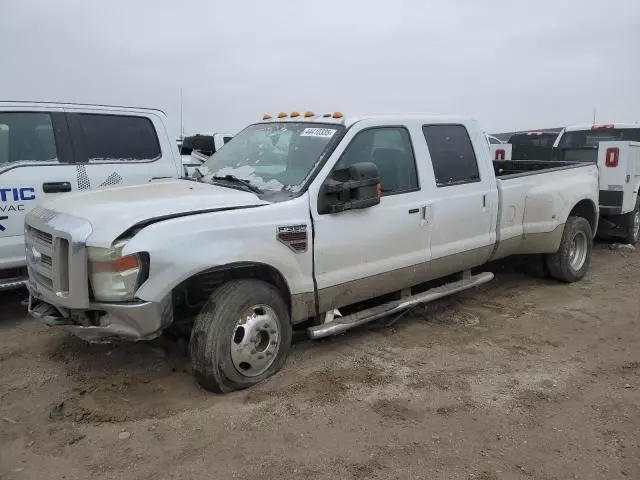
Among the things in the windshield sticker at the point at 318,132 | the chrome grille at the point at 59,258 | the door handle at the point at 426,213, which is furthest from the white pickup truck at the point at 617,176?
the chrome grille at the point at 59,258

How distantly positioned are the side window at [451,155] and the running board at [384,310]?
969 millimetres

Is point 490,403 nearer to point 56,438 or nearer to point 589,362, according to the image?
point 589,362

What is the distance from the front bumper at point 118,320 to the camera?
133 inches

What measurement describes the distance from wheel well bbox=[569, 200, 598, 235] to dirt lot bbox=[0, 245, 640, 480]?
74.2 inches

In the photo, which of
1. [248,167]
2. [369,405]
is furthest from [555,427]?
[248,167]

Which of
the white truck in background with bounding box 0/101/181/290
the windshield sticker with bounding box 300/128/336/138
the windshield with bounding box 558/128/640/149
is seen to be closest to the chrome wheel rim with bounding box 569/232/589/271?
the windshield with bounding box 558/128/640/149

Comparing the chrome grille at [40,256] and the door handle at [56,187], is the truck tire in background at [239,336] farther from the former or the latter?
the door handle at [56,187]

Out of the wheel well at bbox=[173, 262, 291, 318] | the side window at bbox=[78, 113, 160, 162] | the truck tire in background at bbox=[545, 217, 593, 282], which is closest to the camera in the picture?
the wheel well at bbox=[173, 262, 291, 318]

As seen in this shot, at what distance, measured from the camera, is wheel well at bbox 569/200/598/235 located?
688 centimetres

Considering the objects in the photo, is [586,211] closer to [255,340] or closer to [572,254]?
[572,254]

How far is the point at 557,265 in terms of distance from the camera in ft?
21.6

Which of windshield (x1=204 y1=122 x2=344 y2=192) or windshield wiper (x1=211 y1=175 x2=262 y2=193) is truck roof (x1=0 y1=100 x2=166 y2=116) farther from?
windshield wiper (x1=211 y1=175 x2=262 y2=193)

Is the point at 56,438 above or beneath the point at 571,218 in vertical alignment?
beneath

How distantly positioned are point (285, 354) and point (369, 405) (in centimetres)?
74
